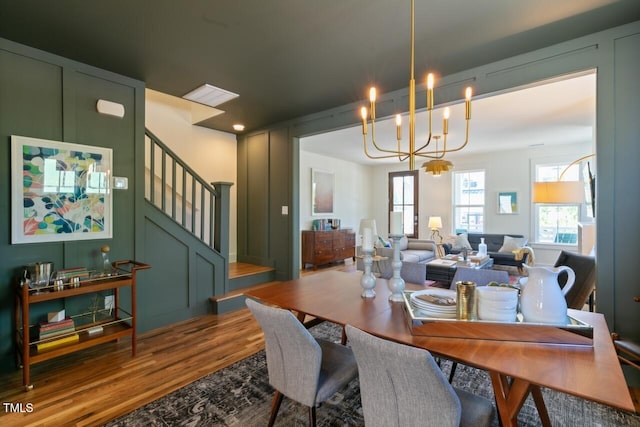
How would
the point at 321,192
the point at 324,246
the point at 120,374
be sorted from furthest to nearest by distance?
the point at 321,192, the point at 324,246, the point at 120,374

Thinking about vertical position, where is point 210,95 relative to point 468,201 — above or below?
above

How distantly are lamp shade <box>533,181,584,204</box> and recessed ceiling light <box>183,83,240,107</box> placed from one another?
426 centimetres

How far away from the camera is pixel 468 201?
743cm

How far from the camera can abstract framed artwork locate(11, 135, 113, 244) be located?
238 centimetres

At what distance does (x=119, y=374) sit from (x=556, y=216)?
7.89 meters

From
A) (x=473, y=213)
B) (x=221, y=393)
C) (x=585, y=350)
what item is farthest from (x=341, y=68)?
(x=473, y=213)

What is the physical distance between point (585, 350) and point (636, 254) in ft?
5.45

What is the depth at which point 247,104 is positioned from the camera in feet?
12.2

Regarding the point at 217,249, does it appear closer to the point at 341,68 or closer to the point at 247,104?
the point at 247,104

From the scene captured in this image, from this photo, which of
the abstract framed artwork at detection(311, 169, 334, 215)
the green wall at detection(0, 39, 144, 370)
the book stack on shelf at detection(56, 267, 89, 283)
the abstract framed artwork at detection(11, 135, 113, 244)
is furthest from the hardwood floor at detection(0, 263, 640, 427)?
the abstract framed artwork at detection(311, 169, 334, 215)

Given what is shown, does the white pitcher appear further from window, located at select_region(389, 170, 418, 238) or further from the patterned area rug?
window, located at select_region(389, 170, 418, 238)

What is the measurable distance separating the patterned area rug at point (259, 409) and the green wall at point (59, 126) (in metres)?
1.52

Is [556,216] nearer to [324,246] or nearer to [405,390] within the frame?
[324,246]

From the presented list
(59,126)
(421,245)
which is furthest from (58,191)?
(421,245)
